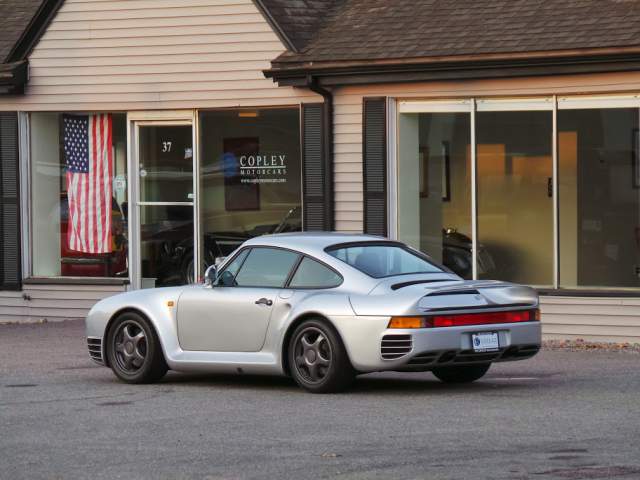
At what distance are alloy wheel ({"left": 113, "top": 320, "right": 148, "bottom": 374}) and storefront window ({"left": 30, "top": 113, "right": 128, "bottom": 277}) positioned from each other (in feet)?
23.8

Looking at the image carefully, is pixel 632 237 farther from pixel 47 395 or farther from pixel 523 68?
pixel 47 395

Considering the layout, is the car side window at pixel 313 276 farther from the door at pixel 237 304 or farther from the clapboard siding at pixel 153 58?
the clapboard siding at pixel 153 58

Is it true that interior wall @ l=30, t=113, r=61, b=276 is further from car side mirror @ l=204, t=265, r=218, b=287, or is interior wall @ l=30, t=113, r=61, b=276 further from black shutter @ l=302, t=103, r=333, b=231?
car side mirror @ l=204, t=265, r=218, b=287

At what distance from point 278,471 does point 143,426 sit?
2209 mm

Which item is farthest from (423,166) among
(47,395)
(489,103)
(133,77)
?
(47,395)

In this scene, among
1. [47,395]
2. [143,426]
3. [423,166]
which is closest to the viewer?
[143,426]

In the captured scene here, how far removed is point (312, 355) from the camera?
11680mm

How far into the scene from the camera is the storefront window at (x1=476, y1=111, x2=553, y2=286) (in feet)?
56.8

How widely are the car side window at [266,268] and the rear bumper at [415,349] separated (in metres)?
1.07

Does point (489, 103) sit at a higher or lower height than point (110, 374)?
higher

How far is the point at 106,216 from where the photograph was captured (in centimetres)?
2033

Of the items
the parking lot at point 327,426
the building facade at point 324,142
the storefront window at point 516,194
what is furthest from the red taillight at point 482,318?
the storefront window at point 516,194

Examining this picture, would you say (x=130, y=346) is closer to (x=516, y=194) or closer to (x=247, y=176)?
(x=516, y=194)

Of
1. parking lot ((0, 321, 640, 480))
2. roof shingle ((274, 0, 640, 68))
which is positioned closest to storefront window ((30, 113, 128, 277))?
roof shingle ((274, 0, 640, 68))
